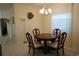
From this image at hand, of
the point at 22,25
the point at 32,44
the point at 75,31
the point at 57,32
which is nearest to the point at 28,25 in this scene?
the point at 22,25

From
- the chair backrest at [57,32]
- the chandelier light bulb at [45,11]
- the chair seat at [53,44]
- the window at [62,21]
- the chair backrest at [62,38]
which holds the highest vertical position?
the chandelier light bulb at [45,11]

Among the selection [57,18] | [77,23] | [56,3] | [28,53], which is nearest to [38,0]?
[56,3]

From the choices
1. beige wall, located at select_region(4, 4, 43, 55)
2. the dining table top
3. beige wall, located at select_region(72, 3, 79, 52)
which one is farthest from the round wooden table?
beige wall, located at select_region(72, 3, 79, 52)

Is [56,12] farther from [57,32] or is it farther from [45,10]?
[57,32]

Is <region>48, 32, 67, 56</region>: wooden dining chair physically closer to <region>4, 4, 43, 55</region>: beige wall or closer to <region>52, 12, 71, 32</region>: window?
<region>52, 12, 71, 32</region>: window

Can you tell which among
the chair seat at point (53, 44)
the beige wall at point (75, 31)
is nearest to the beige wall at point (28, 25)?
the beige wall at point (75, 31)

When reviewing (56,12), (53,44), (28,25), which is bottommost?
(53,44)

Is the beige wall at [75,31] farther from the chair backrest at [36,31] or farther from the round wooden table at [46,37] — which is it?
the chair backrest at [36,31]

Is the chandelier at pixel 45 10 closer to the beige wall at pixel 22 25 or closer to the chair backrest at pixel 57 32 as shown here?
the beige wall at pixel 22 25

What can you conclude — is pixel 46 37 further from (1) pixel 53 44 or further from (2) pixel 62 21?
(2) pixel 62 21

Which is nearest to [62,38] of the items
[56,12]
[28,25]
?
[56,12]

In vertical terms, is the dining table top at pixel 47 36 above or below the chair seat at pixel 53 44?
above

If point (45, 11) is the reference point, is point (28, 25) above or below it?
below

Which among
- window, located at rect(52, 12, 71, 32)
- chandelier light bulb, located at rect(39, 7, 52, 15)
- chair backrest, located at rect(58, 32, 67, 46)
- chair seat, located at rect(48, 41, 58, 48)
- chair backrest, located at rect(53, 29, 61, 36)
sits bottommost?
chair seat, located at rect(48, 41, 58, 48)
